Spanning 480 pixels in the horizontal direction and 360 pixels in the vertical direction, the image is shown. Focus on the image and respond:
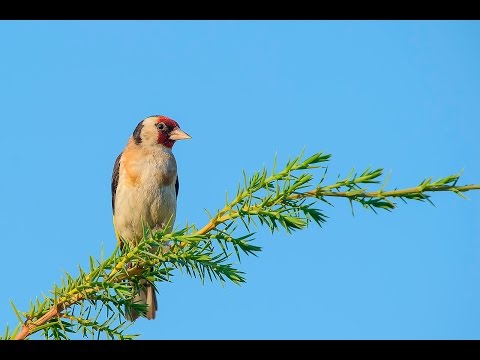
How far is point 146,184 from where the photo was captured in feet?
21.1

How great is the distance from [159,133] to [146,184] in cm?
78

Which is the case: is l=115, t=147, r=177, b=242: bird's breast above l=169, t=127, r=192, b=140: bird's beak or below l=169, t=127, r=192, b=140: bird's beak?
below

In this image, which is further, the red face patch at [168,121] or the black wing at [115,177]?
the red face patch at [168,121]

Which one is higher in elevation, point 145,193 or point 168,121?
point 168,121

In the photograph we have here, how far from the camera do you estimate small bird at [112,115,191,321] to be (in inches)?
250

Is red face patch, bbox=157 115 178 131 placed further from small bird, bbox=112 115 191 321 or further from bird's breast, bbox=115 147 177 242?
bird's breast, bbox=115 147 177 242

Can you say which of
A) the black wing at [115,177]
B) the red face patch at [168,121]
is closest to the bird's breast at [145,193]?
the black wing at [115,177]

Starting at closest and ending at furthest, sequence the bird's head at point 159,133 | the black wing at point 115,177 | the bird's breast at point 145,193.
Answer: the bird's breast at point 145,193 < the black wing at point 115,177 < the bird's head at point 159,133

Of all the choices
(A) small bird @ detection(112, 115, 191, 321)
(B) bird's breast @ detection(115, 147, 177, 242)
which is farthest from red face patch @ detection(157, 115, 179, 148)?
(B) bird's breast @ detection(115, 147, 177, 242)

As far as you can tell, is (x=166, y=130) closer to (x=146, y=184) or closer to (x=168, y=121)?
(x=168, y=121)

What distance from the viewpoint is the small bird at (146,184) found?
6355mm

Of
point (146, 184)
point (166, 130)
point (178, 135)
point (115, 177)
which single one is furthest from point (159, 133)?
point (146, 184)

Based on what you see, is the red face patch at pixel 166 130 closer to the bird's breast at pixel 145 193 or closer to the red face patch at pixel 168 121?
the red face patch at pixel 168 121

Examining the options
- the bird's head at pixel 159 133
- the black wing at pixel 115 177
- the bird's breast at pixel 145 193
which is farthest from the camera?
the bird's head at pixel 159 133
